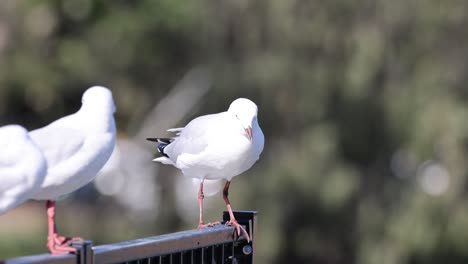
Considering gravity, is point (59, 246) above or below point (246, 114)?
below

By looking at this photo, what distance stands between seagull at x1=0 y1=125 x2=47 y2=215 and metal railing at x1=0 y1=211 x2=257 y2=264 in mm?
192

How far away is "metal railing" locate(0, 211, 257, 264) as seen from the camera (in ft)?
8.66

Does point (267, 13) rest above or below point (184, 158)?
above

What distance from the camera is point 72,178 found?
2875mm

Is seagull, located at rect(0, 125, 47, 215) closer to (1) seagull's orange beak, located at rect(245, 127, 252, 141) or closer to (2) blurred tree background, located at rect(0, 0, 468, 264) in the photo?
(1) seagull's orange beak, located at rect(245, 127, 252, 141)

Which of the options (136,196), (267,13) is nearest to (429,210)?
(267,13)

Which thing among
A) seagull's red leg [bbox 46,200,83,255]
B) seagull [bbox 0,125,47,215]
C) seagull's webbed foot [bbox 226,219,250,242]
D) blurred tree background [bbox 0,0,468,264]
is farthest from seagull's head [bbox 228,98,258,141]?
blurred tree background [bbox 0,0,468,264]

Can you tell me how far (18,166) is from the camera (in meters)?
2.60

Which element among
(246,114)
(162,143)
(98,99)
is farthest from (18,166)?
(162,143)

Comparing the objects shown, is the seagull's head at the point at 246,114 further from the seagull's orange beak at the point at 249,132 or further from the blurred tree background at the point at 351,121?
the blurred tree background at the point at 351,121

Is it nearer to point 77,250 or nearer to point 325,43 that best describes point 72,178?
point 77,250

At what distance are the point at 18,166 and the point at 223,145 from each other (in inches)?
48.5

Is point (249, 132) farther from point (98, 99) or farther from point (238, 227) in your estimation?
point (98, 99)

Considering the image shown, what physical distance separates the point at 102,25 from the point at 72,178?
1312cm
